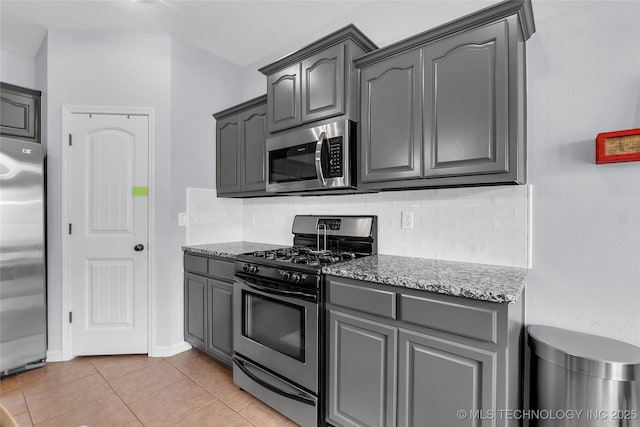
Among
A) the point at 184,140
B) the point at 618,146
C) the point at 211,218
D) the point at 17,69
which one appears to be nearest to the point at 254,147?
the point at 184,140

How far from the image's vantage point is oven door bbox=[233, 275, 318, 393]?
5.94 ft

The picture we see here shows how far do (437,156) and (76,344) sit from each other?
3.32m

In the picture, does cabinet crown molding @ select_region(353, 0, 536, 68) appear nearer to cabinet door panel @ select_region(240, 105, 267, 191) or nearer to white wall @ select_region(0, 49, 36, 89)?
cabinet door panel @ select_region(240, 105, 267, 191)

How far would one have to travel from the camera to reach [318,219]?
8.68 ft

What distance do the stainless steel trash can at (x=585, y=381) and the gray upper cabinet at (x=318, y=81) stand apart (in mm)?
1679

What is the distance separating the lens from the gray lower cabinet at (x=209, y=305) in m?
2.47

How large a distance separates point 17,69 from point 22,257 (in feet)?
6.40

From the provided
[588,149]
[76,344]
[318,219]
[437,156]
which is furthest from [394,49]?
[76,344]

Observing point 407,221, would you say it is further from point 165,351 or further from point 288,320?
point 165,351

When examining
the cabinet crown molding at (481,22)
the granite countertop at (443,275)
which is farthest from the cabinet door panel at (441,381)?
the cabinet crown molding at (481,22)

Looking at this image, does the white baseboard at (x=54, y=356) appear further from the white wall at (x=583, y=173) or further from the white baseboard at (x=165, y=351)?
the white wall at (x=583, y=173)

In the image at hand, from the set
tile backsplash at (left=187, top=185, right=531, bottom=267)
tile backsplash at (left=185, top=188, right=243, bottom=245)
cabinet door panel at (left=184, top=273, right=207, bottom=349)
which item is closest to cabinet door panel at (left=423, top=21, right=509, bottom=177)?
tile backsplash at (left=187, top=185, right=531, bottom=267)

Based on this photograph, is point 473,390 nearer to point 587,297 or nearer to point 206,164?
point 587,297

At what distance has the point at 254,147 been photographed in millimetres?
2801
